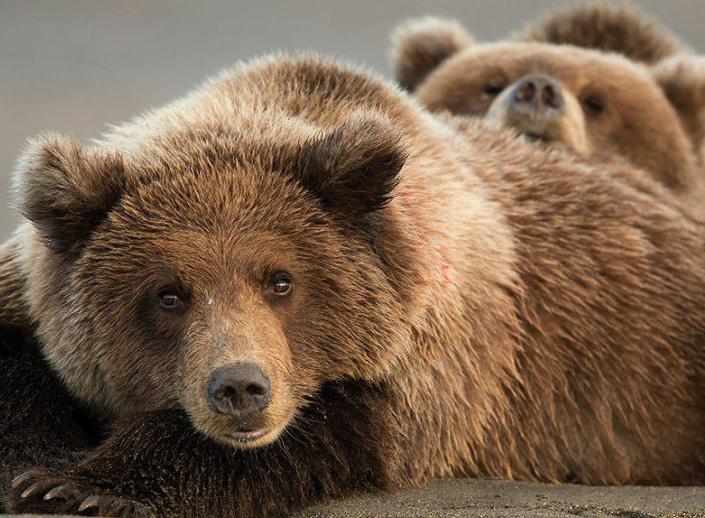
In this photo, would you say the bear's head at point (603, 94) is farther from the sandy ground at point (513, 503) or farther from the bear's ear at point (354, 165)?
the bear's ear at point (354, 165)

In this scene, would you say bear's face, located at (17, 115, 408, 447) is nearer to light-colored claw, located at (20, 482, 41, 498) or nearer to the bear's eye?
the bear's eye

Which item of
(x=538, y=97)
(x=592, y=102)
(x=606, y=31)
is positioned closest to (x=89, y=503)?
(x=538, y=97)

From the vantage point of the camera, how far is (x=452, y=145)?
650cm

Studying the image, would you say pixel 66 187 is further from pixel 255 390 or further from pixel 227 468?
pixel 227 468

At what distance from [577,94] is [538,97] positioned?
1040 millimetres

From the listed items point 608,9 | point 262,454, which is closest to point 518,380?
point 262,454

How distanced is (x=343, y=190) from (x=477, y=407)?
1.45 metres

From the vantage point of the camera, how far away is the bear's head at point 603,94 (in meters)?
9.58

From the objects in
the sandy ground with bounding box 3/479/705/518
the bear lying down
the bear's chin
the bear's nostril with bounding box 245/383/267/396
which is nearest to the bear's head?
the bear lying down

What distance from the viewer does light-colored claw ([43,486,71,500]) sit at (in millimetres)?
4758

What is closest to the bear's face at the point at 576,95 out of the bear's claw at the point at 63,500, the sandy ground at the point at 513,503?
the sandy ground at the point at 513,503

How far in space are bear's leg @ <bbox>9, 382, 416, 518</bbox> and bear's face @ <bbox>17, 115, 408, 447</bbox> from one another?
0.15 meters

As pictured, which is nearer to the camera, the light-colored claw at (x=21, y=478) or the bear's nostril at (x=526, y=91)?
the light-colored claw at (x=21, y=478)

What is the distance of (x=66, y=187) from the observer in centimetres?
511
